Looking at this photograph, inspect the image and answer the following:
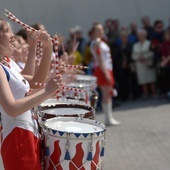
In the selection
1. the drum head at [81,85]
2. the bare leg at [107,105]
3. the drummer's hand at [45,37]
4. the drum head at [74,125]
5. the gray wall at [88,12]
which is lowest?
the bare leg at [107,105]

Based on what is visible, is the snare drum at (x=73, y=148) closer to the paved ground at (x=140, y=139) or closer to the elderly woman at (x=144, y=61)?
the paved ground at (x=140, y=139)

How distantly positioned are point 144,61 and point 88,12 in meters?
1.94

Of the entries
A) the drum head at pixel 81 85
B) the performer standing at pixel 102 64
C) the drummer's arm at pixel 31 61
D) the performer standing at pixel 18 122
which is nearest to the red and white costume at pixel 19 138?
the performer standing at pixel 18 122

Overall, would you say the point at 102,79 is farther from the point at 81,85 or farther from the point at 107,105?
the point at 81,85

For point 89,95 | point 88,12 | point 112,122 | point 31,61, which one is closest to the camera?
point 31,61

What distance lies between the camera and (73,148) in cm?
269

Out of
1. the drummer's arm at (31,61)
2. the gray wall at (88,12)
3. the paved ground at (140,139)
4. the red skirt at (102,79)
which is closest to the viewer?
the drummer's arm at (31,61)

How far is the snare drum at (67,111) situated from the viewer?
10.2ft

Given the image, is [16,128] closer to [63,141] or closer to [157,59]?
[63,141]

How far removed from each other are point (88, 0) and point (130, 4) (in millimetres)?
953

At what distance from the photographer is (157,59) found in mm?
9633

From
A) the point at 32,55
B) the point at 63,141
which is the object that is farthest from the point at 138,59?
the point at 63,141

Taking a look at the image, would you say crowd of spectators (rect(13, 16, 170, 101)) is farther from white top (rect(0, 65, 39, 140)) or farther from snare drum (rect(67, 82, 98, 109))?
white top (rect(0, 65, 39, 140))

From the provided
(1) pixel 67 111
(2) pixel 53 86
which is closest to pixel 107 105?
(1) pixel 67 111
